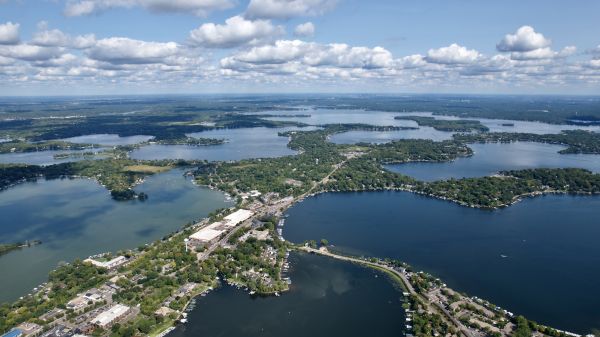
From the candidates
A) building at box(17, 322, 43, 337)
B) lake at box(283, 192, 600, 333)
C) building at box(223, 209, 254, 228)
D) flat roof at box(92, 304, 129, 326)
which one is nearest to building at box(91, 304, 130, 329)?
flat roof at box(92, 304, 129, 326)

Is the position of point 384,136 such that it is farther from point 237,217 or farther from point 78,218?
point 78,218

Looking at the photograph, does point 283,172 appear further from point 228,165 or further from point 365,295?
point 365,295

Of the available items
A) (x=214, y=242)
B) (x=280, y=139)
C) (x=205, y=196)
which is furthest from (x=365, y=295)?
(x=280, y=139)

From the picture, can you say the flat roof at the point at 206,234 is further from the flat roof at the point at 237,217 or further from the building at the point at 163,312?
the building at the point at 163,312

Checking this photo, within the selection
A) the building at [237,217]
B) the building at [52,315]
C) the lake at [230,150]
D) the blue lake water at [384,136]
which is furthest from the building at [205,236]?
the blue lake water at [384,136]

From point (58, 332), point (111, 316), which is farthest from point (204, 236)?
point (58, 332)

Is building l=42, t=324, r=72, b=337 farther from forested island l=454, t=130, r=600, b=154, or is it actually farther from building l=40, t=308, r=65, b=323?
forested island l=454, t=130, r=600, b=154
